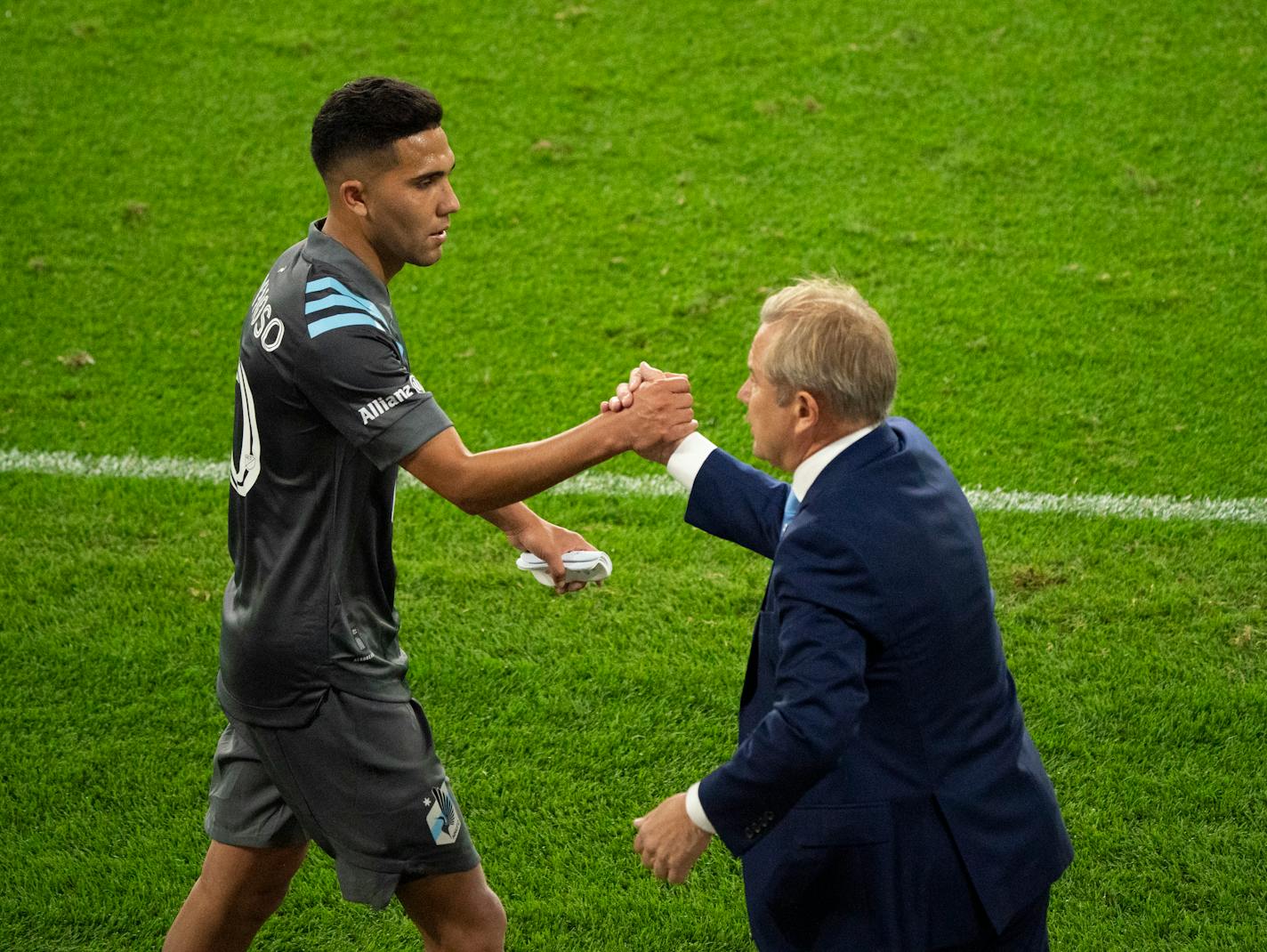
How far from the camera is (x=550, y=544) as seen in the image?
3281mm

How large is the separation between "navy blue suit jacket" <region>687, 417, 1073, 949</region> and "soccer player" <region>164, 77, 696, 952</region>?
23.2 inches

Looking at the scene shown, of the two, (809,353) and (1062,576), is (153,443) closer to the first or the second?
(1062,576)

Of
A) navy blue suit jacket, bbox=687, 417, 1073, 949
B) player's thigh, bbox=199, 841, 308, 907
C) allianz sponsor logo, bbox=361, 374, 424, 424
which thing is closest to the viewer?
navy blue suit jacket, bbox=687, 417, 1073, 949

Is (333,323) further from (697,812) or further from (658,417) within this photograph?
(697,812)

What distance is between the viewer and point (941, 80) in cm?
871

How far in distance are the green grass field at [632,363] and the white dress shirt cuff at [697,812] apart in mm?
1380

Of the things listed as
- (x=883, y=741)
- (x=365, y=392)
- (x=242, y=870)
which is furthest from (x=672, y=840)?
(x=242, y=870)

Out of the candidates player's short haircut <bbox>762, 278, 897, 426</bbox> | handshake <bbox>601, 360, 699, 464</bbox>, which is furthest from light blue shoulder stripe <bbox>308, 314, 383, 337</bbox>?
player's short haircut <bbox>762, 278, 897, 426</bbox>

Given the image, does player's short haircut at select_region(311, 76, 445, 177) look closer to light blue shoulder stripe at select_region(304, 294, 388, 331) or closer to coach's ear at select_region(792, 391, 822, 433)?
light blue shoulder stripe at select_region(304, 294, 388, 331)

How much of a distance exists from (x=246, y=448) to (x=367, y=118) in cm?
71

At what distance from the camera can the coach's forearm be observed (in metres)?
2.77

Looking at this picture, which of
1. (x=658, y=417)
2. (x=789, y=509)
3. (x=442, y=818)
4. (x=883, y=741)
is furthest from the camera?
(x=442, y=818)

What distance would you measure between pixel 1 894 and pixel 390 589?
5.63 feet

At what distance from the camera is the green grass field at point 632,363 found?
414 centimetres
